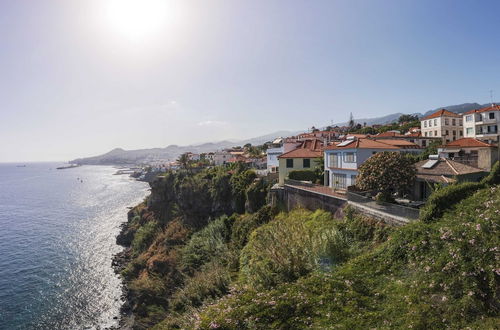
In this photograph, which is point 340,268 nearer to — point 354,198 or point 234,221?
point 354,198

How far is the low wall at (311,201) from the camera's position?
22.9 metres

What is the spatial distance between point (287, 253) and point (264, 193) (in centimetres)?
2380

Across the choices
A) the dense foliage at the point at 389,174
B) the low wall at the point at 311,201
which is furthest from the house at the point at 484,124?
the low wall at the point at 311,201

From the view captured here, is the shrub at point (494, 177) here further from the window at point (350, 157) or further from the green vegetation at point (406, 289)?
the window at point (350, 157)

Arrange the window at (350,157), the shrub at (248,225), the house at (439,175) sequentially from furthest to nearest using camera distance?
1. the shrub at (248,225)
2. the window at (350,157)
3. the house at (439,175)

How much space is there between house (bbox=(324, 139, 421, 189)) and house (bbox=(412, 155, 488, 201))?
20.3 feet

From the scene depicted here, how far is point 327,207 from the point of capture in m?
24.4

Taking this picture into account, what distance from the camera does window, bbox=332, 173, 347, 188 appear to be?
31.4 meters

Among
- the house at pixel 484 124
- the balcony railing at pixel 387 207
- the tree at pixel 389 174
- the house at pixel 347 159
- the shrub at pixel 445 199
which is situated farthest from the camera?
the house at pixel 484 124

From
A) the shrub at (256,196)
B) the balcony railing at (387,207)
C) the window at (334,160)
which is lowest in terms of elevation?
the shrub at (256,196)

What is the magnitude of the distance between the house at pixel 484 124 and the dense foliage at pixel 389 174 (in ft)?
136

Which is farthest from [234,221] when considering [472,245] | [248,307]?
[472,245]

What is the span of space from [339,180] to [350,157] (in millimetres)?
3120

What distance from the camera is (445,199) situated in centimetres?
1439
